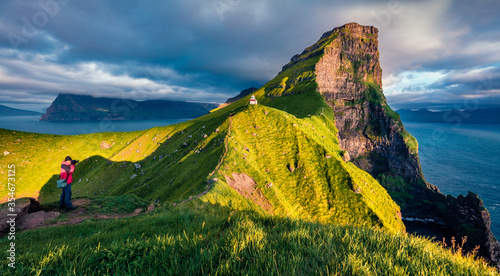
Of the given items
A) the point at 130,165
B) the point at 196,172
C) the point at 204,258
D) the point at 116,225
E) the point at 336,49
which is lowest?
the point at 130,165

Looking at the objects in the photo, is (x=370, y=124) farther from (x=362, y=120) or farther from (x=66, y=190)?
(x=66, y=190)

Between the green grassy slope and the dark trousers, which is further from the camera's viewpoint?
the dark trousers

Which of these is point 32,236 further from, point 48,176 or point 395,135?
point 395,135

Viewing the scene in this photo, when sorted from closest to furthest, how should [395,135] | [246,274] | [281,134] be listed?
[246,274] → [281,134] → [395,135]

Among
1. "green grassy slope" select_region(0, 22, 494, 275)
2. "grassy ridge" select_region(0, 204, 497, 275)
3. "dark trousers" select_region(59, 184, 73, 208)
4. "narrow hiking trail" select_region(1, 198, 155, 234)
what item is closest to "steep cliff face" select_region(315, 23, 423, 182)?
"green grassy slope" select_region(0, 22, 494, 275)

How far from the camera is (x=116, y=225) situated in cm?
711

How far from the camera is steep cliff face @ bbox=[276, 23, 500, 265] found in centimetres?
→ 9750

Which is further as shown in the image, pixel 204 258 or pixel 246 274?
pixel 204 258

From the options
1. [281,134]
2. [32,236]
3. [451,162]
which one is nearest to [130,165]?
[281,134]

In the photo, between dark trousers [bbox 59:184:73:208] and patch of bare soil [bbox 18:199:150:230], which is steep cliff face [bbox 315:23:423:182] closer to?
patch of bare soil [bbox 18:199:150:230]

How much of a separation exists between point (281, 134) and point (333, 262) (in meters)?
30.5

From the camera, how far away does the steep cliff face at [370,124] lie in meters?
97.5

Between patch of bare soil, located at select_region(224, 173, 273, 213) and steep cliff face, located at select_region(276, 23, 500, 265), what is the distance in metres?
105

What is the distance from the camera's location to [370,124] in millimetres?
142250
